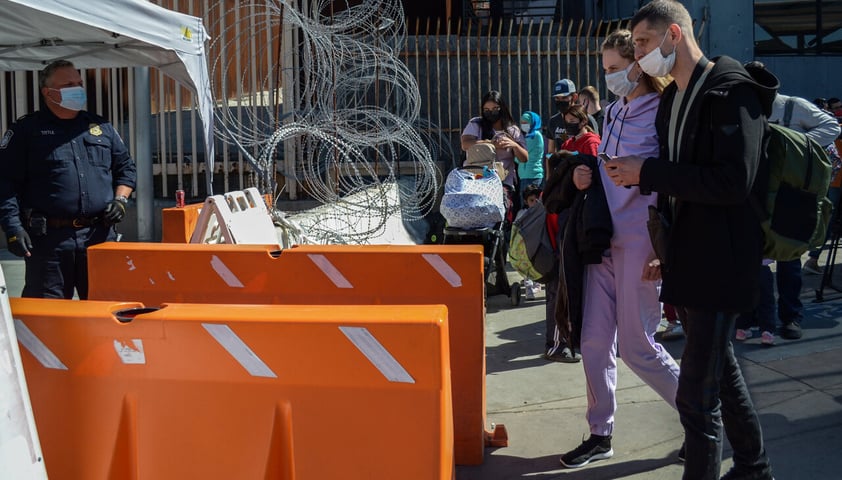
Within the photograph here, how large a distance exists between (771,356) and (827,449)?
5.95 ft

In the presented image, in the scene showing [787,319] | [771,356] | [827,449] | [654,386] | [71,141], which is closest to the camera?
[654,386]

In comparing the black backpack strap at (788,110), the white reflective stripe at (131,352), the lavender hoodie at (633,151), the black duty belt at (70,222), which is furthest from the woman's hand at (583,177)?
the black duty belt at (70,222)

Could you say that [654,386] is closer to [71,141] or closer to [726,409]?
[726,409]

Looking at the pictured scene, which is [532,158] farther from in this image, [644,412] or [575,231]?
[575,231]

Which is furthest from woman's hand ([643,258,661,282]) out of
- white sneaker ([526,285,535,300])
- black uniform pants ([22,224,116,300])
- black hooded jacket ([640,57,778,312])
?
white sneaker ([526,285,535,300])

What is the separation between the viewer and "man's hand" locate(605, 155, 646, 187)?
3.44 m

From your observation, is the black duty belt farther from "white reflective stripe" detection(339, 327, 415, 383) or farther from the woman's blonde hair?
→ the woman's blonde hair

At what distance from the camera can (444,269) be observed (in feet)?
14.9

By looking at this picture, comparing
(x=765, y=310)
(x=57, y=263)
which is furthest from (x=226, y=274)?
(x=765, y=310)

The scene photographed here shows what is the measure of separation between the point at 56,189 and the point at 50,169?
14cm

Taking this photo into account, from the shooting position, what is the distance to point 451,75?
14.2m

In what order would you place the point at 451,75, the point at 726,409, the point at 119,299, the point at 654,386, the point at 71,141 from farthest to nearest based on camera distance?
the point at 451,75, the point at 71,141, the point at 119,299, the point at 654,386, the point at 726,409

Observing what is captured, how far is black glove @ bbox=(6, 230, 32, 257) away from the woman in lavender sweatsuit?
11.3 ft

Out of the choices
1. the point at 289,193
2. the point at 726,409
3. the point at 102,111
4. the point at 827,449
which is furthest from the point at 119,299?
the point at 102,111
